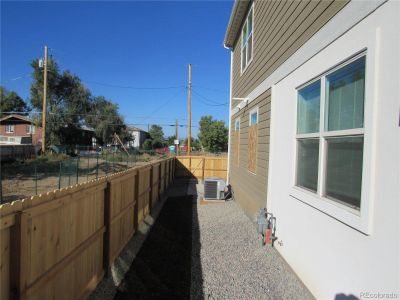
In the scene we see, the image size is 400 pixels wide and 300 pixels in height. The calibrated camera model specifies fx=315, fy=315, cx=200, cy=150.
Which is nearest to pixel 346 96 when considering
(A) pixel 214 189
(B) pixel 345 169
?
(B) pixel 345 169

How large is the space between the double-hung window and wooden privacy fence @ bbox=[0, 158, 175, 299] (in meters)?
2.56

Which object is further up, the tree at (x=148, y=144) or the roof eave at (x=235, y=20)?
the roof eave at (x=235, y=20)

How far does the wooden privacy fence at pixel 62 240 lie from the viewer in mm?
2047

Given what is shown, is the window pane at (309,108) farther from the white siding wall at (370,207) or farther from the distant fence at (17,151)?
the distant fence at (17,151)

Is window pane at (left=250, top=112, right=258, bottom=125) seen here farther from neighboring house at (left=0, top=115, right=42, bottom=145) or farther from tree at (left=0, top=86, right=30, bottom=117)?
tree at (left=0, top=86, right=30, bottom=117)

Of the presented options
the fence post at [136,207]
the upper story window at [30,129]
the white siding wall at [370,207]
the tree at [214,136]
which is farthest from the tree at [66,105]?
the white siding wall at [370,207]

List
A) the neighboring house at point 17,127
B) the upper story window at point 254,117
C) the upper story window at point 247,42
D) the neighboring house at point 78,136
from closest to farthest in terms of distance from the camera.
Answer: the upper story window at point 254,117
the upper story window at point 247,42
the neighboring house at point 78,136
the neighboring house at point 17,127

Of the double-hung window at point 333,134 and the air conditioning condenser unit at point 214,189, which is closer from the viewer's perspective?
the double-hung window at point 333,134

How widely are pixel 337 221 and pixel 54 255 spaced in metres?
2.53

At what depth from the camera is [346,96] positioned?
9.87 ft

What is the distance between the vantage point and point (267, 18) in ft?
20.8

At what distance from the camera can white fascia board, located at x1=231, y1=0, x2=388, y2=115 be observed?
2645 mm

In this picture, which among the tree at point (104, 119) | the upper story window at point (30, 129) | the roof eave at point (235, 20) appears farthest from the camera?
the tree at point (104, 119)

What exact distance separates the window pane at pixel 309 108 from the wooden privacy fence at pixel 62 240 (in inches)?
105
